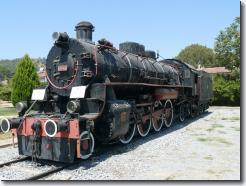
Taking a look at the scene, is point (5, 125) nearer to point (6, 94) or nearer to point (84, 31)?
point (84, 31)

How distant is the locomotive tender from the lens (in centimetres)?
787

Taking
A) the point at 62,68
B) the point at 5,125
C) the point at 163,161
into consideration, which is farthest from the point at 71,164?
the point at 62,68

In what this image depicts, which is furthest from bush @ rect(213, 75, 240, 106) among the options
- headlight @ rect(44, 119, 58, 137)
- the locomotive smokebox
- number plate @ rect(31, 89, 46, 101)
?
headlight @ rect(44, 119, 58, 137)

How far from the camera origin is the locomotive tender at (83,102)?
787 centimetres

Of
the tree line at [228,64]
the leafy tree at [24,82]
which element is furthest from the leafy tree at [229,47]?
the leafy tree at [24,82]

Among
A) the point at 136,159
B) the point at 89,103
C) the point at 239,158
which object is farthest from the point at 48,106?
the point at 239,158

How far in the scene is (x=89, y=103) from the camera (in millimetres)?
8594

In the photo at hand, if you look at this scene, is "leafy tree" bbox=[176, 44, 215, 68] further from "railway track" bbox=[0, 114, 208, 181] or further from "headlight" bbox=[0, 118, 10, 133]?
"headlight" bbox=[0, 118, 10, 133]

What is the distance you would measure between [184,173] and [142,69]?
532cm

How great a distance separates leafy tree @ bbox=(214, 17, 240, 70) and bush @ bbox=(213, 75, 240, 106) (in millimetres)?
3261

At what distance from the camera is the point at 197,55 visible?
76938 mm

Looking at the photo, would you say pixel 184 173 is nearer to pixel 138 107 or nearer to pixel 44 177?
pixel 44 177

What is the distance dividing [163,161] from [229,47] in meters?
32.3

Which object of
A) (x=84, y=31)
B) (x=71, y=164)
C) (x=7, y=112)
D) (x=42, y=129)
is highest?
(x=84, y=31)
